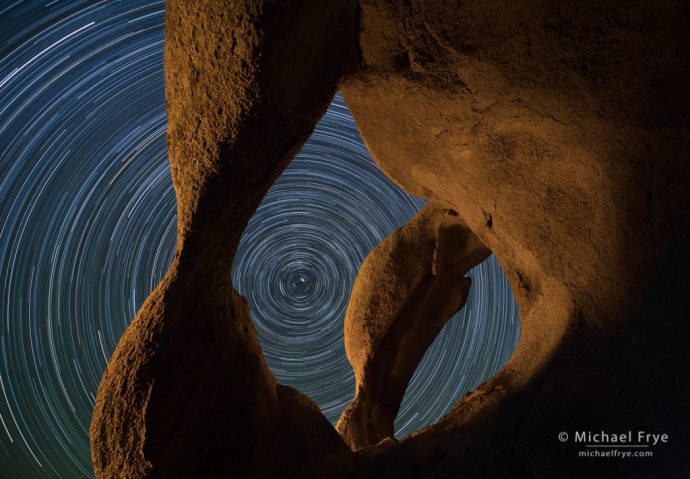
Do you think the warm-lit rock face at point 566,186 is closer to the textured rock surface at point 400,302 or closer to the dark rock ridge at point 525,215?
the dark rock ridge at point 525,215

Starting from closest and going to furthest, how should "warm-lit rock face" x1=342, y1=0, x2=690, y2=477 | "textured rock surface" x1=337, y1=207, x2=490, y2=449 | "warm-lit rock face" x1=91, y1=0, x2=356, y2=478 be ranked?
"warm-lit rock face" x1=342, y1=0, x2=690, y2=477, "warm-lit rock face" x1=91, y1=0, x2=356, y2=478, "textured rock surface" x1=337, y1=207, x2=490, y2=449

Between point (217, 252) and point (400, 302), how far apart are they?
6.25 feet

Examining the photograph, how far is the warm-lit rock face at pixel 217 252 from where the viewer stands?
1667 millimetres

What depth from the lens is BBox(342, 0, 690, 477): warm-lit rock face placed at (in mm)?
1502

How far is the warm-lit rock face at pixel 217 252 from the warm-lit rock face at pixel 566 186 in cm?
30

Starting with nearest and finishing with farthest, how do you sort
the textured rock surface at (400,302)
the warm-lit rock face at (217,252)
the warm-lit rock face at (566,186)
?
the warm-lit rock face at (566,186) < the warm-lit rock face at (217,252) < the textured rock surface at (400,302)

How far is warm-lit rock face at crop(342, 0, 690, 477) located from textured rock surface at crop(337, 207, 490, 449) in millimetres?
1441

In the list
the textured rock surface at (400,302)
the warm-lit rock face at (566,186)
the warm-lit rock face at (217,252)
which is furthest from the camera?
the textured rock surface at (400,302)

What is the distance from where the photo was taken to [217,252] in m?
1.94

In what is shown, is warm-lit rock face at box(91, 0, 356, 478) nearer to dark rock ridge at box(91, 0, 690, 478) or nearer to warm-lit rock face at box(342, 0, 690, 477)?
A: dark rock ridge at box(91, 0, 690, 478)

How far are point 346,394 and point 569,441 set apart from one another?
210 inches

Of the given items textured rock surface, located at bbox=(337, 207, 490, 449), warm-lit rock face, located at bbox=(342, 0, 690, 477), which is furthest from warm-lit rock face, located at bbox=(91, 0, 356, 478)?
textured rock surface, located at bbox=(337, 207, 490, 449)

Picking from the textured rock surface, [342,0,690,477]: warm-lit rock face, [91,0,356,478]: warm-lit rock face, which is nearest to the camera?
[342,0,690,477]: warm-lit rock face

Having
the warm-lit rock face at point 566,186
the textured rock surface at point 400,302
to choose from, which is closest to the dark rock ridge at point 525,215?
the warm-lit rock face at point 566,186
